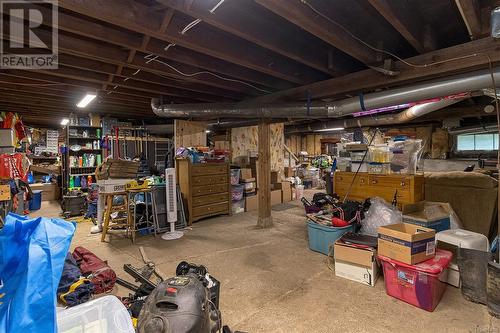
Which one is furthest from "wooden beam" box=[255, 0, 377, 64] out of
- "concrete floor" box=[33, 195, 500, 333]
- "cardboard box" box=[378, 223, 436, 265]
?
"concrete floor" box=[33, 195, 500, 333]

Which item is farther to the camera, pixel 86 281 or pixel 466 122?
pixel 466 122

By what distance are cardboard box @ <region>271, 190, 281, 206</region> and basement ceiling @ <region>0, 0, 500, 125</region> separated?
2.89m

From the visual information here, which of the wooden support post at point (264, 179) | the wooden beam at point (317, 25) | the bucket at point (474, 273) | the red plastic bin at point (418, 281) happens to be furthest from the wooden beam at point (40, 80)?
the bucket at point (474, 273)

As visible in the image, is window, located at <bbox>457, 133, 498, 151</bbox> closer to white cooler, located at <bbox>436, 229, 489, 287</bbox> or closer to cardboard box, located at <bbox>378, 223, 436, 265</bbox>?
white cooler, located at <bbox>436, 229, 489, 287</bbox>

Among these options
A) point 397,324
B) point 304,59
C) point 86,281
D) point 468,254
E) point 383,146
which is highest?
point 304,59

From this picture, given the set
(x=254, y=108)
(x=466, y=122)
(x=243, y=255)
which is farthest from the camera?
(x=466, y=122)

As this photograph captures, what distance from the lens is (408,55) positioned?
282 centimetres

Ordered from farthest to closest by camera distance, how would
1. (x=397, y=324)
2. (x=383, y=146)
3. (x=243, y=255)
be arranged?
(x=383, y=146) → (x=243, y=255) → (x=397, y=324)

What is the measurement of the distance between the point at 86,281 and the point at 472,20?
3.55m

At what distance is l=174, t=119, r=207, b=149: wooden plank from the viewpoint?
17.0 ft

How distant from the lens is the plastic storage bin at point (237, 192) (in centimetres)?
527

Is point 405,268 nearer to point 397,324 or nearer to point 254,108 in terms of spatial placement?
point 397,324

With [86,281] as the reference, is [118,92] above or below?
above

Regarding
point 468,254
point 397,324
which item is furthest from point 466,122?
point 397,324
